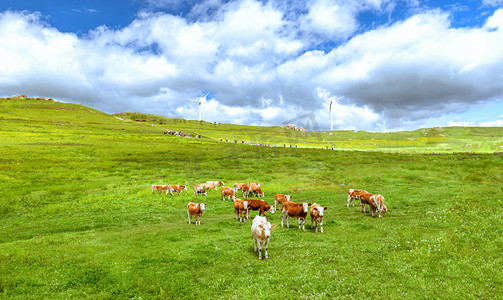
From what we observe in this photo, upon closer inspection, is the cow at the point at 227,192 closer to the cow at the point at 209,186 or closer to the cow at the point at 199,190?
the cow at the point at 199,190

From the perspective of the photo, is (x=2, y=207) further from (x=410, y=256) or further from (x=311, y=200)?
(x=410, y=256)

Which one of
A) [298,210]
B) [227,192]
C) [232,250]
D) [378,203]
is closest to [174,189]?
[227,192]

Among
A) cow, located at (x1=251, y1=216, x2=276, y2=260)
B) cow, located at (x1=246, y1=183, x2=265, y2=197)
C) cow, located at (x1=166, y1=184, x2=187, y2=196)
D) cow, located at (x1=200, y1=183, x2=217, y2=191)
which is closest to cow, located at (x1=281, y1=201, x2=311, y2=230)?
cow, located at (x1=251, y1=216, x2=276, y2=260)

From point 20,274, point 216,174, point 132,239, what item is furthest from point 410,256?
point 216,174

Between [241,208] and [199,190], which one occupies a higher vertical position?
[241,208]

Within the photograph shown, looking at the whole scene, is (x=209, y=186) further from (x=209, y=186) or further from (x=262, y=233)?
(x=262, y=233)

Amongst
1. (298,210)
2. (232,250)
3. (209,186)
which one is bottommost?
(209,186)

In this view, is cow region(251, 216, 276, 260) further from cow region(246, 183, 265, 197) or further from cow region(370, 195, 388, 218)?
cow region(246, 183, 265, 197)

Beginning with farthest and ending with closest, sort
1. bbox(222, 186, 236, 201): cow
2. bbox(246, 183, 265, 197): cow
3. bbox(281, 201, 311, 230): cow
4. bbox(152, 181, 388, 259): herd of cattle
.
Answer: bbox(246, 183, 265, 197): cow → bbox(222, 186, 236, 201): cow → bbox(281, 201, 311, 230): cow → bbox(152, 181, 388, 259): herd of cattle

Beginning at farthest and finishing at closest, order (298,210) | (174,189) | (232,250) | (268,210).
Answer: (174,189) < (268,210) < (298,210) < (232,250)

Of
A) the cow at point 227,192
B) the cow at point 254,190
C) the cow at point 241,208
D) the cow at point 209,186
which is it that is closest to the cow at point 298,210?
the cow at point 241,208

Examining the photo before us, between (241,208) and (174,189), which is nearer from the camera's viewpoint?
(241,208)

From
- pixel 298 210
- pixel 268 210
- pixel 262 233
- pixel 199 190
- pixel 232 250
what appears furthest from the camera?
pixel 199 190

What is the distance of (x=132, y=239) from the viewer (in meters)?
16.6
